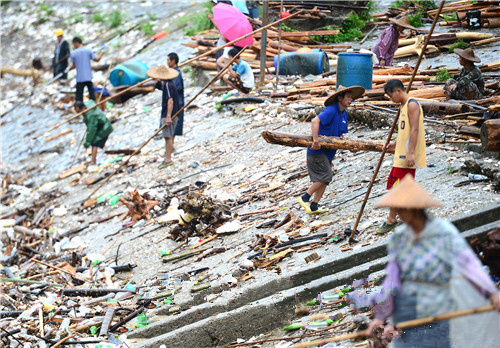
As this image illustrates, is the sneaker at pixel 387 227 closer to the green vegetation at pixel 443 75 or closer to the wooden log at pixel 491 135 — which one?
the wooden log at pixel 491 135

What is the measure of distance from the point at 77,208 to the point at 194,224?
152 inches

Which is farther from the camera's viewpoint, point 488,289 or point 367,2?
point 367,2

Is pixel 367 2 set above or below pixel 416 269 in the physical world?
below

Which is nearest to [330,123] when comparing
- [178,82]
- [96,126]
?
[178,82]

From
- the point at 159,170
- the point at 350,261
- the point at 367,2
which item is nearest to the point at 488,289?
the point at 350,261

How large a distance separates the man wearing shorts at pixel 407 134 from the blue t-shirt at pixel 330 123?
1.13 m

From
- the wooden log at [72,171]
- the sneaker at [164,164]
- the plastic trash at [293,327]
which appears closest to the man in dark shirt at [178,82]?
the sneaker at [164,164]

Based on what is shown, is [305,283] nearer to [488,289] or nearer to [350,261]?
[350,261]

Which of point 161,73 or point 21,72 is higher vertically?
point 161,73

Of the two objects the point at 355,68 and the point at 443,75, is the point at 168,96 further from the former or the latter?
the point at 443,75

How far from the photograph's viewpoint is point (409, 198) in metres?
3.24

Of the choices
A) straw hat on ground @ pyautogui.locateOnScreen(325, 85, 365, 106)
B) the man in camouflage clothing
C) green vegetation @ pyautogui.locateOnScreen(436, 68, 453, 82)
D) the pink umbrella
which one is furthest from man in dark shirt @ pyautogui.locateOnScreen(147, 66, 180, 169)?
the man in camouflage clothing

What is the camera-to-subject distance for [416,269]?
3.20 m

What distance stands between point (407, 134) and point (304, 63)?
286 inches
